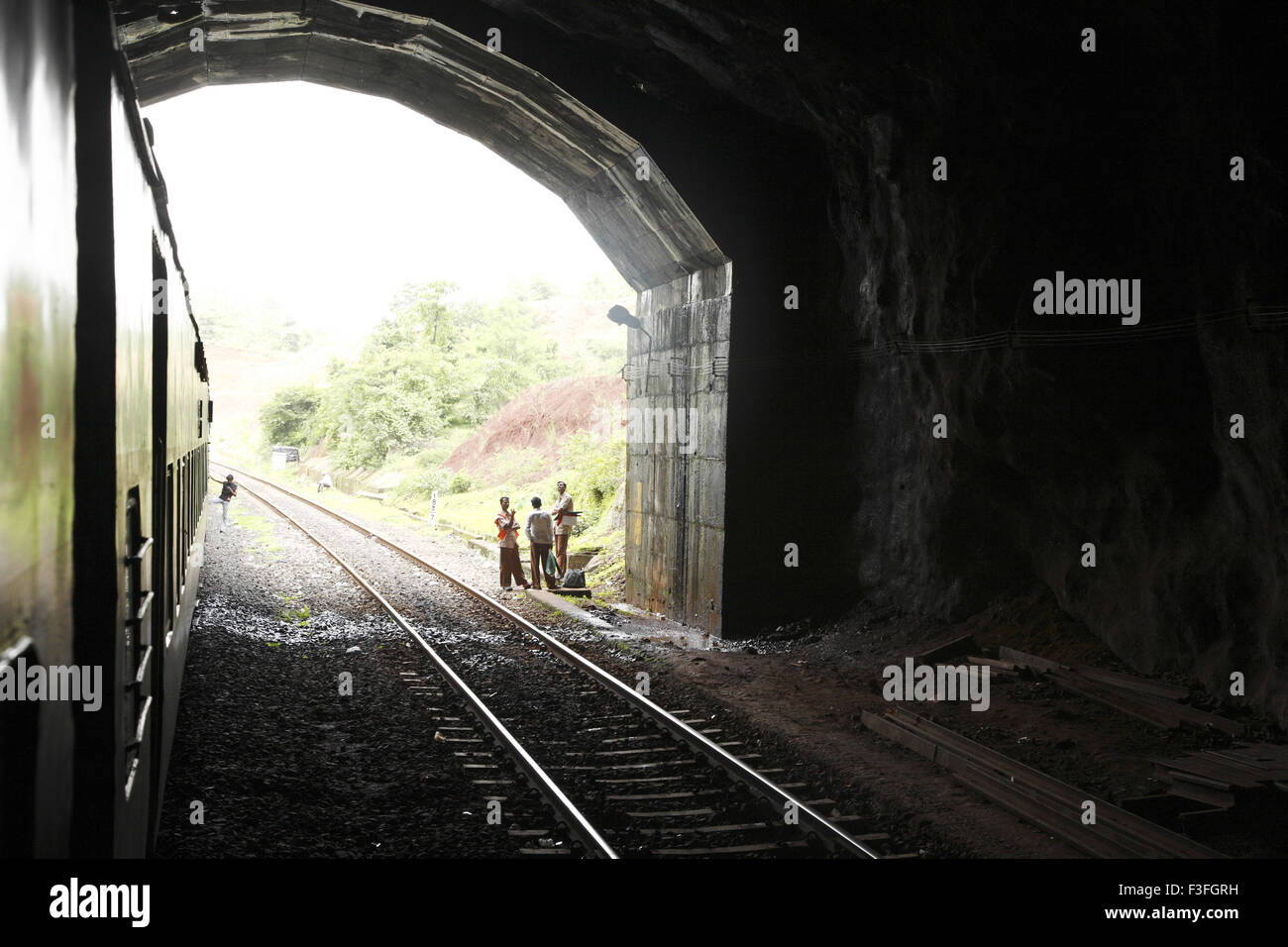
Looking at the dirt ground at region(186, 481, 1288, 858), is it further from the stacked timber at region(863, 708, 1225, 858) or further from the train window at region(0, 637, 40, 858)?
the train window at region(0, 637, 40, 858)

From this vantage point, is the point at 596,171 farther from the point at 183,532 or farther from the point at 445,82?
the point at 183,532

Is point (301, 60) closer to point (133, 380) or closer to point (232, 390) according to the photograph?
point (133, 380)

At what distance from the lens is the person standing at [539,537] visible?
58.0 feet

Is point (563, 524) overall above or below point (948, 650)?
above

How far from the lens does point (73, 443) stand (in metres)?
2.71

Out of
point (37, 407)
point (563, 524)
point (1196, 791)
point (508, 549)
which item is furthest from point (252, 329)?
point (37, 407)

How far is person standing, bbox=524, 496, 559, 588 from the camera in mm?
17688

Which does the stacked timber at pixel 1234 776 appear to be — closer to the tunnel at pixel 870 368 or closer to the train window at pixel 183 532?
the tunnel at pixel 870 368

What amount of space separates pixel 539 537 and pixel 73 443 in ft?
49.7

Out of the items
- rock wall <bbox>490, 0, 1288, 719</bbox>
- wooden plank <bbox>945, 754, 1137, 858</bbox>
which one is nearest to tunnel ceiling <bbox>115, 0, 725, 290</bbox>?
rock wall <bbox>490, 0, 1288, 719</bbox>

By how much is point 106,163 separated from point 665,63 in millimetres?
11358
